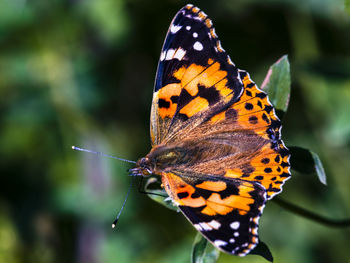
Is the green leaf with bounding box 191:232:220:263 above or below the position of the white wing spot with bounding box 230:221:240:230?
below

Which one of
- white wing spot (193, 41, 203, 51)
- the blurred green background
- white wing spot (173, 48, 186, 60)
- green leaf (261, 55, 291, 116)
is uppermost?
white wing spot (193, 41, 203, 51)

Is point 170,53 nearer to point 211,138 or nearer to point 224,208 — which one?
point 211,138

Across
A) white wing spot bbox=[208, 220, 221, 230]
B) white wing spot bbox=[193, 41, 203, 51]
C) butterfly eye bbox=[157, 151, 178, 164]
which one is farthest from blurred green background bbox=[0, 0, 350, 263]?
white wing spot bbox=[208, 220, 221, 230]

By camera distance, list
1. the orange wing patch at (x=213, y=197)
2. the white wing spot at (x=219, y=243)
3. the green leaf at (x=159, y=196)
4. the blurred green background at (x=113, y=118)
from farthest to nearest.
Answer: the blurred green background at (x=113, y=118)
the green leaf at (x=159, y=196)
the orange wing patch at (x=213, y=197)
the white wing spot at (x=219, y=243)

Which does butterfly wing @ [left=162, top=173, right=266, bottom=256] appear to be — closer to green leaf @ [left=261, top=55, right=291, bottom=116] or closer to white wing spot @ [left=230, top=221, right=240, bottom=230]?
white wing spot @ [left=230, top=221, right=240, bottom=230]

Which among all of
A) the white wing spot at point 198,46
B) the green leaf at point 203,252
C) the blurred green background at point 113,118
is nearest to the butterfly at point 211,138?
the white wing spot at point 198,46

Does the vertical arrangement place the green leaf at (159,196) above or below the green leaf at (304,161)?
below

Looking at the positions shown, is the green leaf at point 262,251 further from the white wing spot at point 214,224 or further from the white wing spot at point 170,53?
the white wing spot at point 170,53

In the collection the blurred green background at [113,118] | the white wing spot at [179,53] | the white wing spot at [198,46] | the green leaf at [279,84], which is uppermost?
the white wing spot at [198,46]
